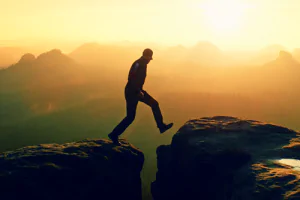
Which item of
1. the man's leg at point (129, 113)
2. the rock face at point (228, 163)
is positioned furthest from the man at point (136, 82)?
the rock face at point (228, 163)

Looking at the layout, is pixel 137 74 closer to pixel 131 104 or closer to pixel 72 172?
pixel 131 104

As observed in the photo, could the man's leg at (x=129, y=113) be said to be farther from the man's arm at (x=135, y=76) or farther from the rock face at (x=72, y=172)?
the rock face at (x=72, y=172)

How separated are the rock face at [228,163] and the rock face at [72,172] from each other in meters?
2.20

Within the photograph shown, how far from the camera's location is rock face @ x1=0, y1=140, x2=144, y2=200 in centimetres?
945

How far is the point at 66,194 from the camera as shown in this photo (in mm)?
9891

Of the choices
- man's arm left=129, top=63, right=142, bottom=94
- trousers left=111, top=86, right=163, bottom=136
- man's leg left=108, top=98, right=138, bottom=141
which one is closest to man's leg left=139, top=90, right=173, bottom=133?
trousers left=111, top=86, right=163, bottom=136

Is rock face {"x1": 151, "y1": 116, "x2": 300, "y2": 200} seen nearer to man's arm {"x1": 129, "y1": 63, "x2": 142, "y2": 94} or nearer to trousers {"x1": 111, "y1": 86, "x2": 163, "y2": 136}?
trousers {"x1": 111, "y1": 86, "x2": 163, "y2": 136}

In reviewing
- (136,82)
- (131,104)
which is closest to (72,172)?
(131,104)

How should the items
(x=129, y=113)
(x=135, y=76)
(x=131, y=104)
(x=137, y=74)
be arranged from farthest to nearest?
1. (x=129, y=113)
2. (x=131, y=104)
3. (x=137, y=74)
4. (x=135, y=76)

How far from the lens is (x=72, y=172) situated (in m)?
10.5

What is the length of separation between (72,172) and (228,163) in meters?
5.66

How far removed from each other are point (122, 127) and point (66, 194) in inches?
159

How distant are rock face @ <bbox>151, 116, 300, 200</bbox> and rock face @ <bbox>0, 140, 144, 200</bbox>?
7.22 feet

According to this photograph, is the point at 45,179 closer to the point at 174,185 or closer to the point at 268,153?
the point at 174,185
